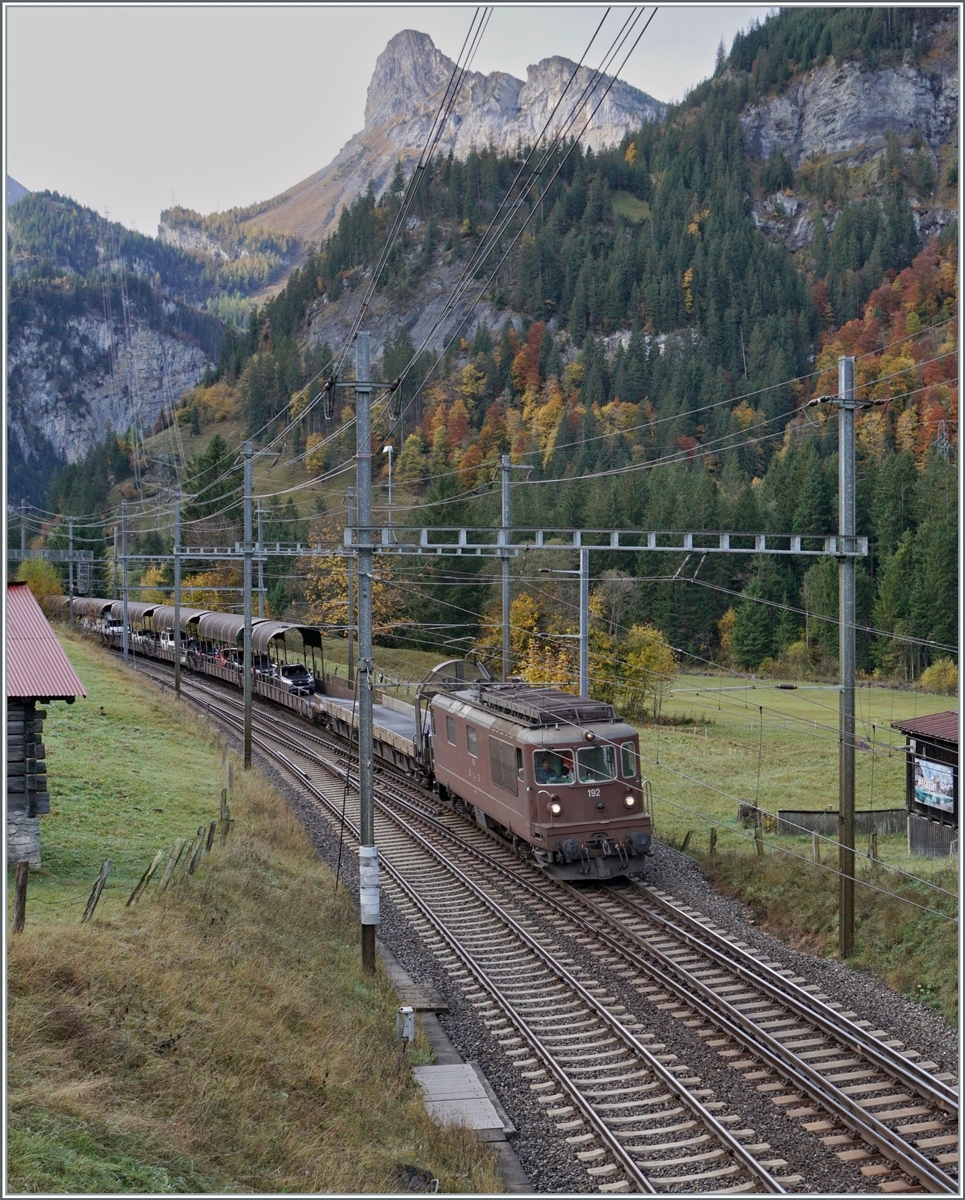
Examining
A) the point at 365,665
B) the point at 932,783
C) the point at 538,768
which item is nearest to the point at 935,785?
the point at 932,783

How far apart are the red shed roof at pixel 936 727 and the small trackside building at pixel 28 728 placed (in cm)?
1663

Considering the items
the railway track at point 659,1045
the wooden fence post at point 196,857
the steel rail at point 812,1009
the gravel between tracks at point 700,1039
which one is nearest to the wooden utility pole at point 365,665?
the gravel between tracks at point 700,1039

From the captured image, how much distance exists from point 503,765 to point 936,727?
9262mm

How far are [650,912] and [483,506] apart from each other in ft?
229

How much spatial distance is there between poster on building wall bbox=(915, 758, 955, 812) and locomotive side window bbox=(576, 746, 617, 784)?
A: 6915 mm

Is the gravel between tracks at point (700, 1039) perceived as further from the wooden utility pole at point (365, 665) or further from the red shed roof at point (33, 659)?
the red shed roof at point (33, 659)

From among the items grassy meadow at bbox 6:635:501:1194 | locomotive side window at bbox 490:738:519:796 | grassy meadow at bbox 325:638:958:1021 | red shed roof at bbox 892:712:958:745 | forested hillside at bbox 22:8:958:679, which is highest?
forested hillside at bbox 22:8:958:679

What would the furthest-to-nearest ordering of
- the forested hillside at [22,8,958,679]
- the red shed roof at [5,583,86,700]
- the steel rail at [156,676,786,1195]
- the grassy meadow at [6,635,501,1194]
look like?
the forested hillside at [22,8,958,679] < the red shed roof at [5,583,86,700] < the steel rail at [156,676,786,1195] < the grassy meadow at [6,635,501,1194]

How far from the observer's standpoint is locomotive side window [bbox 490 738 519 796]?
2130 cm

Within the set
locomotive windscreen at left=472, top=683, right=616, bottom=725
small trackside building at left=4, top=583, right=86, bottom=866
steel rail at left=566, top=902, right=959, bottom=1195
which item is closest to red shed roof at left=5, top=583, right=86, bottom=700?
small trackside building at left=4, top=583, right=86, bottom=866

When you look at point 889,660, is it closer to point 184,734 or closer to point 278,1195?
point 184,734

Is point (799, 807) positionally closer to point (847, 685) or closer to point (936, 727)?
point (936, 727)

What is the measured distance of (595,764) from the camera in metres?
20.6

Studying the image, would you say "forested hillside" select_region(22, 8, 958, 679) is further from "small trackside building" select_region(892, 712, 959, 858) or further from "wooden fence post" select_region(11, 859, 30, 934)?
"wooden fence post" select_region(11, 859, 30, 934)
